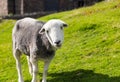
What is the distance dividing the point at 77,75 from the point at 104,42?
14.3 feet

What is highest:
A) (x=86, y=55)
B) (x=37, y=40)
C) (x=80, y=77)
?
(x=37, y=40)

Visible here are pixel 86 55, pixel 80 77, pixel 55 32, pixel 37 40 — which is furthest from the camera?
pixel 86 55

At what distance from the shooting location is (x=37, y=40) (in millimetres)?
15484

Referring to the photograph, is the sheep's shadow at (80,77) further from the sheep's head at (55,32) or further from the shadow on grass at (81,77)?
the sheep's head at (55,32)

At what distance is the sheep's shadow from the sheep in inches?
57.2

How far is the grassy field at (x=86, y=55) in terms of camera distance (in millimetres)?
17188

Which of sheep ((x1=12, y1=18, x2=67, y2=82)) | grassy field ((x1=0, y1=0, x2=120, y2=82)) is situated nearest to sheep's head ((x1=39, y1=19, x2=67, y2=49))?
sheep ((x1=12, y1=18, x2=67, y2=82))

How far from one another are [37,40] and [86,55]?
4.98 metres

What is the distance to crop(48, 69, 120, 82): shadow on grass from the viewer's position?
16297 mm

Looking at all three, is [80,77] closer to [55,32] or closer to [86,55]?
[86,55]

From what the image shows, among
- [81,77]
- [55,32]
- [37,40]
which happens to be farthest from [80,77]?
[55,32]

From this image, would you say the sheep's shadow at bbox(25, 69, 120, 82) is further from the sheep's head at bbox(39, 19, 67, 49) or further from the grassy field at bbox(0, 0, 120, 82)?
the sheep's head at bbox(39, 19, 67, 49)

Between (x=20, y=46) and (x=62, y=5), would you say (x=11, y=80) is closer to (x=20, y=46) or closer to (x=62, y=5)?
(x=20, y=46)

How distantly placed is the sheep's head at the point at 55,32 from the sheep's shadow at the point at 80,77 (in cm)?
272
